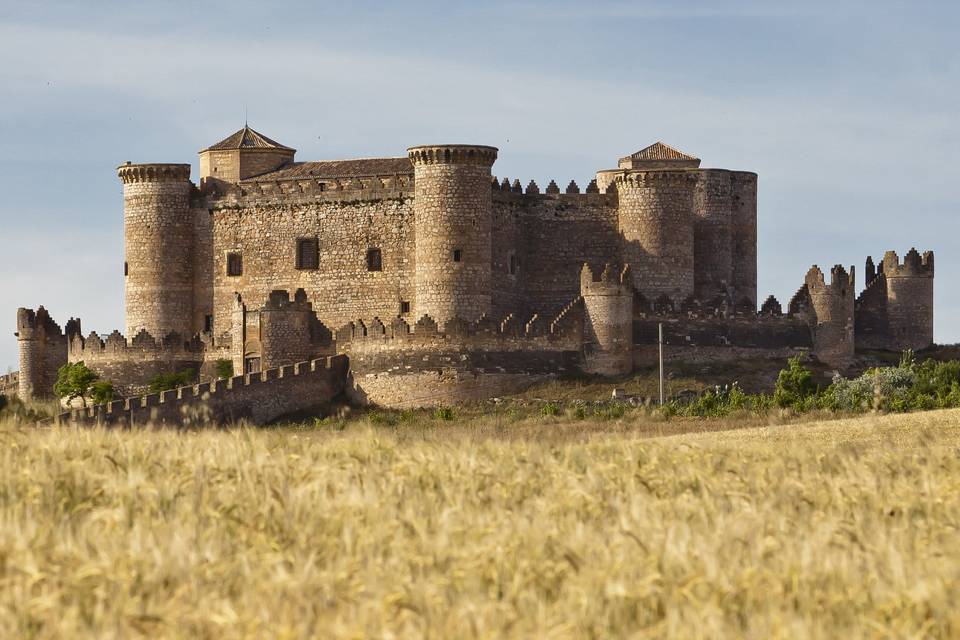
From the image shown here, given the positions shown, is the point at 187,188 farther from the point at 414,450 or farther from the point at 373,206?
the point at 414,450

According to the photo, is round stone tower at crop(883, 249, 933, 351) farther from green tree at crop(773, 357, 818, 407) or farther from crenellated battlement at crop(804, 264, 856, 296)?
green tree at crop(773, 357, 818, 407)

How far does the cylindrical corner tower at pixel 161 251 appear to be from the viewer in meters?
62.2

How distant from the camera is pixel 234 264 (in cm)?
6247

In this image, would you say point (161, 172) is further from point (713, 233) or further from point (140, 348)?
point (713, 233)

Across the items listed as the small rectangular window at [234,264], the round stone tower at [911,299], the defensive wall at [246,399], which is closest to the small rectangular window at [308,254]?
the small rectangular window at [234,264]

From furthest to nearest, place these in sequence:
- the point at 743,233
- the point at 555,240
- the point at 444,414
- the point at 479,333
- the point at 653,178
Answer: the point at 743,233, the point at 555,240, the point at 653,178, the point at 479,333, the point at 444,414

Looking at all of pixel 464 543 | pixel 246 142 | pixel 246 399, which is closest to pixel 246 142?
pixel 246 142

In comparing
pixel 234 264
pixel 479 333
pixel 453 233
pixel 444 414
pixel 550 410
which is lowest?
pixel 444 414

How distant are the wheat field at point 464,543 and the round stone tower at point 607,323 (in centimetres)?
3313

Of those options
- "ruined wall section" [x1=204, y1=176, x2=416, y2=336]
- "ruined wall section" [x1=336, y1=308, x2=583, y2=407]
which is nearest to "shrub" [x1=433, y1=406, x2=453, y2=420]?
"ruined wall section" [x1=336, y1=308, x2=583, y2=407]

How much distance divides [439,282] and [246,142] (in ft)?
36.9

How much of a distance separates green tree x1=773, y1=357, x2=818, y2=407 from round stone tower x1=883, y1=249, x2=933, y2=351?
27.3 ft

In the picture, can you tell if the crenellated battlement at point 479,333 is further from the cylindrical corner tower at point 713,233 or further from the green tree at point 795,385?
the cylindrical corner tower at point 713,233

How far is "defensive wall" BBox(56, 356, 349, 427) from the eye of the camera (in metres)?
51.2
